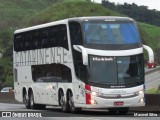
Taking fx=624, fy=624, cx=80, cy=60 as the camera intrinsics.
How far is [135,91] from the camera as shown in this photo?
83.4 ft

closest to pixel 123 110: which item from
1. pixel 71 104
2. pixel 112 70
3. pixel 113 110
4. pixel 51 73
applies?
pixel 113 110

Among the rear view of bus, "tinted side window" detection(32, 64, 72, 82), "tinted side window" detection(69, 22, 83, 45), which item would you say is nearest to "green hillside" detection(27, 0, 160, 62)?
"tinted side window" detection(32, 64, 72, 82)

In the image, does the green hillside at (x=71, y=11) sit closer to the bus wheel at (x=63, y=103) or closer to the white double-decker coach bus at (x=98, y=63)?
the bus wheel at (x=63, y=103)

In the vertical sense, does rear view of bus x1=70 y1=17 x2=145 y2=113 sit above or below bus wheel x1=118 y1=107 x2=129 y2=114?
above

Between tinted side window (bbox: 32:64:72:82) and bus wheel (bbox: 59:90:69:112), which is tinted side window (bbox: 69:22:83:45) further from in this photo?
bus wheel (bbox: 59:90:69:112)

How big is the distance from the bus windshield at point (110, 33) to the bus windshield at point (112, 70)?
2.43 ft

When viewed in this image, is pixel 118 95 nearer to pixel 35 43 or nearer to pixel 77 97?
pixel 77 97

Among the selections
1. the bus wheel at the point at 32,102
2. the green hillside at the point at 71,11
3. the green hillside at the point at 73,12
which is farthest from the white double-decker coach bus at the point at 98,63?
the green hillside at the point at 71,11

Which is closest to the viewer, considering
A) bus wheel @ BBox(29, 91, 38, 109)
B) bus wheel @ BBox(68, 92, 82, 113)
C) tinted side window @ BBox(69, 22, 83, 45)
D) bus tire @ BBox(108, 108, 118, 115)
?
tinted side window @ BBox(69, 22, 83, 45)

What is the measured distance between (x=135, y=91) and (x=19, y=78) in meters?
11.3

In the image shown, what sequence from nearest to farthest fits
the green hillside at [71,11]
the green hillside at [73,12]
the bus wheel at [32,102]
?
the bus wheel at [32,102]
the green hillside at [73,12]
the green hillside at [71,11]

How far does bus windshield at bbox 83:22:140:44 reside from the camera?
25.6 metres

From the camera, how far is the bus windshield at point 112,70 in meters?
25.3

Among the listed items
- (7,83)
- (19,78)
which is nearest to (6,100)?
(19,78)
